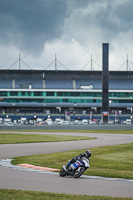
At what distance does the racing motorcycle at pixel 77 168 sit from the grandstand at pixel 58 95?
11609cm

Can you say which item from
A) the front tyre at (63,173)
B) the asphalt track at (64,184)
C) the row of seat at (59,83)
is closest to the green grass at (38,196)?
the asphalt track at (64,184)

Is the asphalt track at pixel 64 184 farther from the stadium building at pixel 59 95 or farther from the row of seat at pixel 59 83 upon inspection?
the row of seat at pixel 59 83

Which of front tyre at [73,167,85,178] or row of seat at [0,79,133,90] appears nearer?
front tyre at [73,167,85,178]

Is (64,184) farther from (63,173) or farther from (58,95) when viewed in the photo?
(58,95)

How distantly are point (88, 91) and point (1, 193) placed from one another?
4967 inches

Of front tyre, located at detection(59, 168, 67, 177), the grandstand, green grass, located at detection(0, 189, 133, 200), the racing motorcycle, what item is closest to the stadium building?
the grandstand

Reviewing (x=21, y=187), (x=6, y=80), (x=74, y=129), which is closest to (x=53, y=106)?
(x=6, y=80)

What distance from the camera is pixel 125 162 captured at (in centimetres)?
2423

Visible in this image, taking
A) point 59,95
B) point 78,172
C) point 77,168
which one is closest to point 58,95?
point 59,95

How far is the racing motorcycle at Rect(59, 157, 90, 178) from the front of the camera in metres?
17.0

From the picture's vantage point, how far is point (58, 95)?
13850 centimetres

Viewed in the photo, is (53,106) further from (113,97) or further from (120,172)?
(120,172)

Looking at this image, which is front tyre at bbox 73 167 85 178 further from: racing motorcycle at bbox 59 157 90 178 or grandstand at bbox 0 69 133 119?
grandstand at bbox 0 69 133 119

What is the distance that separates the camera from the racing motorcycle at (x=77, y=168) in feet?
55.9
